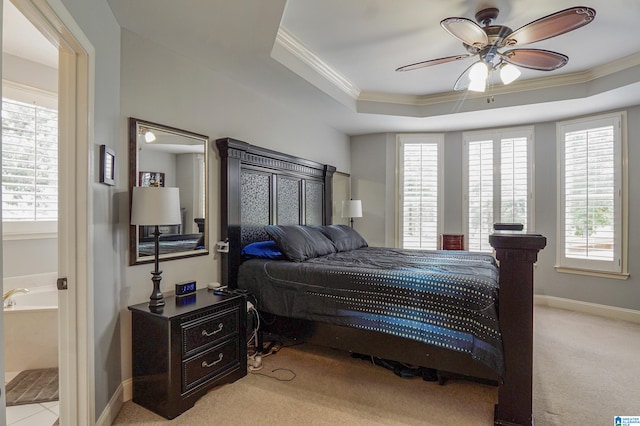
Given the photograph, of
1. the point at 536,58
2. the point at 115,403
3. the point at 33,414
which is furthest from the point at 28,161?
the point at 536,58

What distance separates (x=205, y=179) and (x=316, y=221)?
6.23 feet

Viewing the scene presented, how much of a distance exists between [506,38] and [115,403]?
3.54 m

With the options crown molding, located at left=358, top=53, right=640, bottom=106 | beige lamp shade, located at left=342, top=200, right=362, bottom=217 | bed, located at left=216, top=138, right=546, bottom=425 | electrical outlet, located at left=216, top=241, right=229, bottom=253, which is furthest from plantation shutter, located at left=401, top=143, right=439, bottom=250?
electrical outlet, located at left=216, top=241, right=229, bottom=253

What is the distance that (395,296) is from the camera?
7.54 feet

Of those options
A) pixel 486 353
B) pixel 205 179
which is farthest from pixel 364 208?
pixel 486 353

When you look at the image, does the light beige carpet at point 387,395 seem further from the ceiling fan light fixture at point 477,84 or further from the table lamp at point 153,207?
the ceiling fan light fixture at point 477,84

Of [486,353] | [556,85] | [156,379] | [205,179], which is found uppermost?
[556,85]

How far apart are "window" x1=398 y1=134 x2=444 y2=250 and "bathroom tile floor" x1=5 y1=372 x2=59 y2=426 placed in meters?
4.39

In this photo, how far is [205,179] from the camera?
286 centimetres

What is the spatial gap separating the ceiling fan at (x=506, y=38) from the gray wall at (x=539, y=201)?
2261 mm

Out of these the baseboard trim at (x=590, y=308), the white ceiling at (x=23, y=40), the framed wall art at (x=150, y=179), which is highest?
the white ceiling at (x=23, y=40)

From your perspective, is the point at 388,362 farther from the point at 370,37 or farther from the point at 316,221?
the point at 370,37

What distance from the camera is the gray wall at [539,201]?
12.9 ft

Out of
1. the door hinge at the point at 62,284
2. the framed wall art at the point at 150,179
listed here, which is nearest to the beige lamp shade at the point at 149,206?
the framed wall art at the point at 150,179
